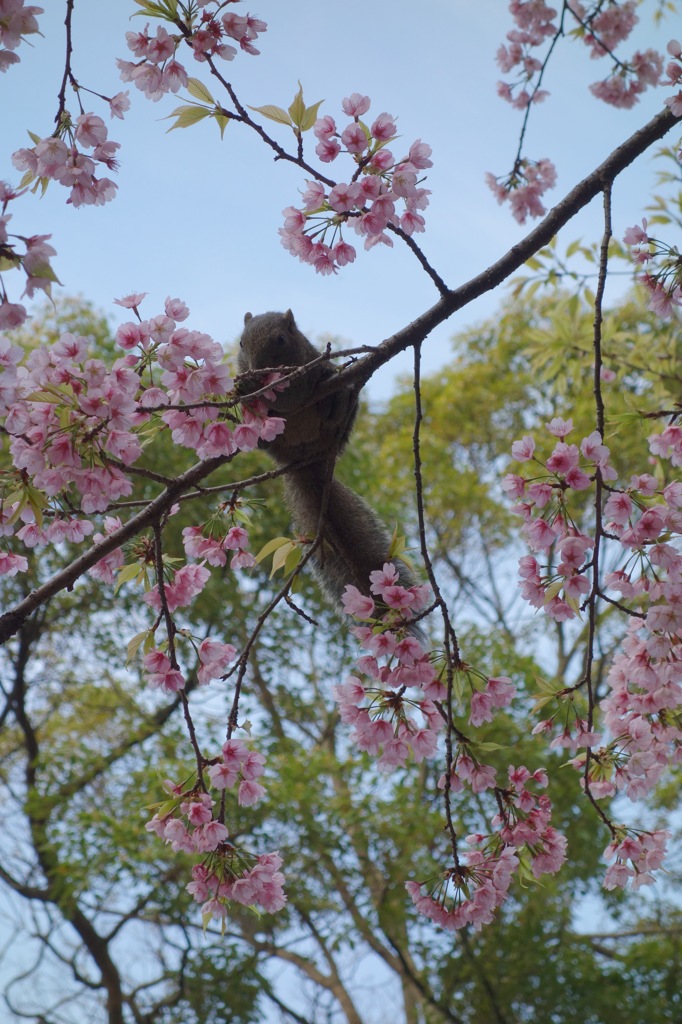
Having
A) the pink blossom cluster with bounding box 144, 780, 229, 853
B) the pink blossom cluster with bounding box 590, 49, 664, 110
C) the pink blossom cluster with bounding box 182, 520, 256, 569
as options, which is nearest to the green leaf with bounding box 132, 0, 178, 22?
the pink blossom cluster with bounding box 182, 520, 256, 569

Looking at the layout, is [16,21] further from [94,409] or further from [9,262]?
[94,409]

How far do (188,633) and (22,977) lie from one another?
596cm

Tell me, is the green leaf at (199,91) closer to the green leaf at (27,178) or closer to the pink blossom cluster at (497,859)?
the green leaf at (27,178)

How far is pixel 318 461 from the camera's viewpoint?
86.4 inches

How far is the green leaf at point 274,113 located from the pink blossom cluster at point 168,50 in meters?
0.18

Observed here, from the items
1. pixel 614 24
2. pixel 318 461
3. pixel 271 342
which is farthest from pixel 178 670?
pixel 614 24

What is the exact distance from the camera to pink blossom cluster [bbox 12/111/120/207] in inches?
60.6

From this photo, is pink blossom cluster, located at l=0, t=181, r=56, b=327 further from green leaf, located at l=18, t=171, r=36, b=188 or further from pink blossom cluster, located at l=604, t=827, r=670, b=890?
pink blossom cluster, located at l=604, t=827, r=670, b=890

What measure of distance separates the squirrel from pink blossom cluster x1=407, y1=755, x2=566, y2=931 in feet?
1.77

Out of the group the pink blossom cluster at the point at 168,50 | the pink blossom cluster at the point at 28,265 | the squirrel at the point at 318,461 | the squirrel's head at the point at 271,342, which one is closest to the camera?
the pink blossom cluster at the point at 28,265

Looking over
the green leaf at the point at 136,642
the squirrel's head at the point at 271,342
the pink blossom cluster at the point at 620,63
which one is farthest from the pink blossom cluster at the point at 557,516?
the pink blossom cluster at the point at 620,63

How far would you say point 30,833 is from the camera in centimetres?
636

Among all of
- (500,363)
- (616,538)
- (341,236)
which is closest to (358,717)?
(616,538)

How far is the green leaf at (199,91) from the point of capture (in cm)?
170
